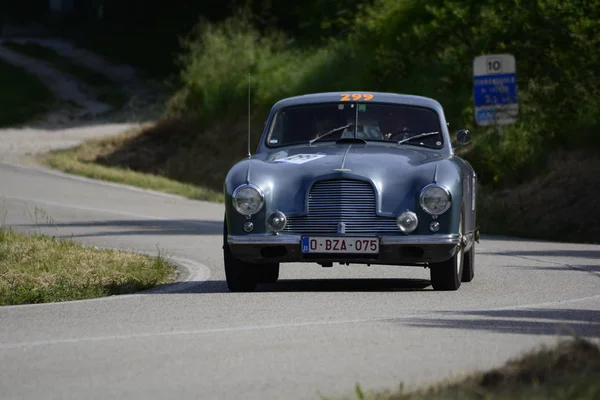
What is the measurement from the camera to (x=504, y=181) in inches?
1170

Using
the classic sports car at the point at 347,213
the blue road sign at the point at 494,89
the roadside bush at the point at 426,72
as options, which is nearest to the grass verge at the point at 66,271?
the classic sports car at the point at 347,213

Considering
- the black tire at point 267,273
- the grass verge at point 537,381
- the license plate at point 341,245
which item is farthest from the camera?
the black tire at point 267,273

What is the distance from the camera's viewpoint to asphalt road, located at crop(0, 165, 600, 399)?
25.6 ft

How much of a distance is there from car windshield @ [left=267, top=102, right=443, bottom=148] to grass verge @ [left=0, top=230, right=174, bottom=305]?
5.72 ft

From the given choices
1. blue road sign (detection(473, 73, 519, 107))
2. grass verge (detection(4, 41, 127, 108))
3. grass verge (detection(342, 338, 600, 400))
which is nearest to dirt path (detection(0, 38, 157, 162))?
grass verge (detection(4, 41, 127, 108))

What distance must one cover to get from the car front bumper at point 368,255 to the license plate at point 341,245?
0.03 m

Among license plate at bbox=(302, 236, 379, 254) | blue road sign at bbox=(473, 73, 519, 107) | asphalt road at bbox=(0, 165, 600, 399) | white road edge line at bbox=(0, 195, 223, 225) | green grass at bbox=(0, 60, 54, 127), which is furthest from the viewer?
green grass at bbox=(0, 60, 54, 127)

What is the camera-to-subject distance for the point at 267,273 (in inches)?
537

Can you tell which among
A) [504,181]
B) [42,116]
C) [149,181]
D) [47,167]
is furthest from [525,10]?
[42,116]

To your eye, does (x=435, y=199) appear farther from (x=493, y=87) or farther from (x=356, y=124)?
(x=493, y=87)

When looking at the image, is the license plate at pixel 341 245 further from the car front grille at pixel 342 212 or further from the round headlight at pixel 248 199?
the round headlight at pixel 248 199

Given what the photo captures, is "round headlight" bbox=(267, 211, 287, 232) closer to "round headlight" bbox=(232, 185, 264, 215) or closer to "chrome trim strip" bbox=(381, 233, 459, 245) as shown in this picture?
"round headlight" bbox=(232, 185, 264, 215)

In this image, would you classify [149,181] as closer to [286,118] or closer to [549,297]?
[286,118]

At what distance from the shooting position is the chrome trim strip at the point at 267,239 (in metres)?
12.5
